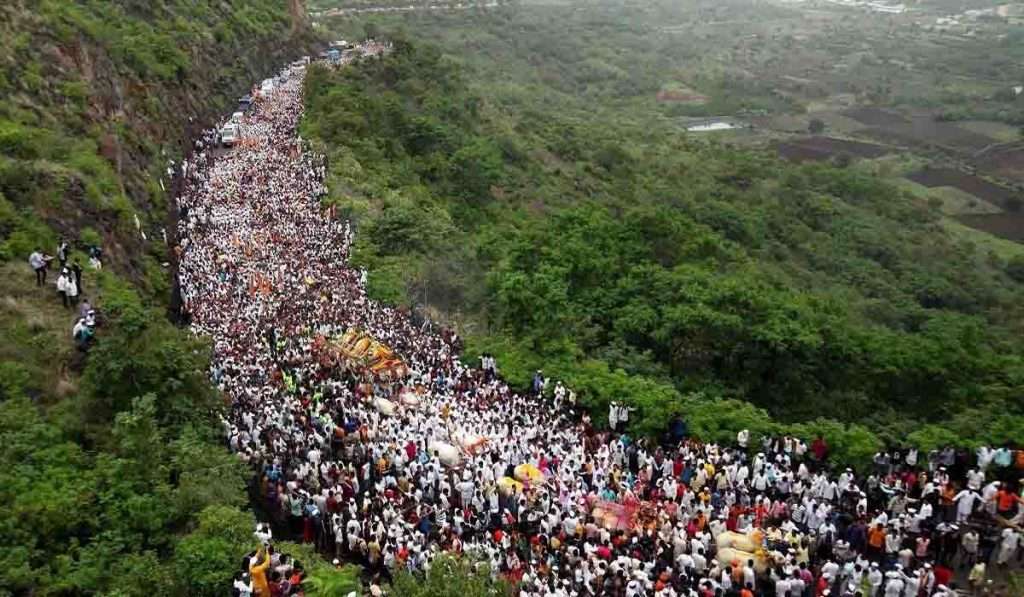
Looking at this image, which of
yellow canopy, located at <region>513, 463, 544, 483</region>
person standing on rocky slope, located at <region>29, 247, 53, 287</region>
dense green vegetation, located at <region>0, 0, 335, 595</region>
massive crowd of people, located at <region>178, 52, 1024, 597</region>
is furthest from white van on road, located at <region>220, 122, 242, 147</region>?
yellow canopy, located at <region>513, 463, 544, 483</region>

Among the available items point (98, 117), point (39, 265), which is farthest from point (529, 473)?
point (98, 117)

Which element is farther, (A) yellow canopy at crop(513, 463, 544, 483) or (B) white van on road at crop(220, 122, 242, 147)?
(B) white van on road at crop(220, 122, 242, 147)

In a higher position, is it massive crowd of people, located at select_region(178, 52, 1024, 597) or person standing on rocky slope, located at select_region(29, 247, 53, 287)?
person standing on rocky slope, located at select_region(29, 247, 53, 287)

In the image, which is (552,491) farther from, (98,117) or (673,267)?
(98,117)

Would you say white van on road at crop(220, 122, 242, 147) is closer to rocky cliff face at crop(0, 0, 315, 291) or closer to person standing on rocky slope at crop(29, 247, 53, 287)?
rocky cliff face at crop(0, 0, 315, 291)

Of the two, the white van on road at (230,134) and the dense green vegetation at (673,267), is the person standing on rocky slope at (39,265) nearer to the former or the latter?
the dense green vegetation at (673,267)

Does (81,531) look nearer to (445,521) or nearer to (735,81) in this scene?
(445,521)
